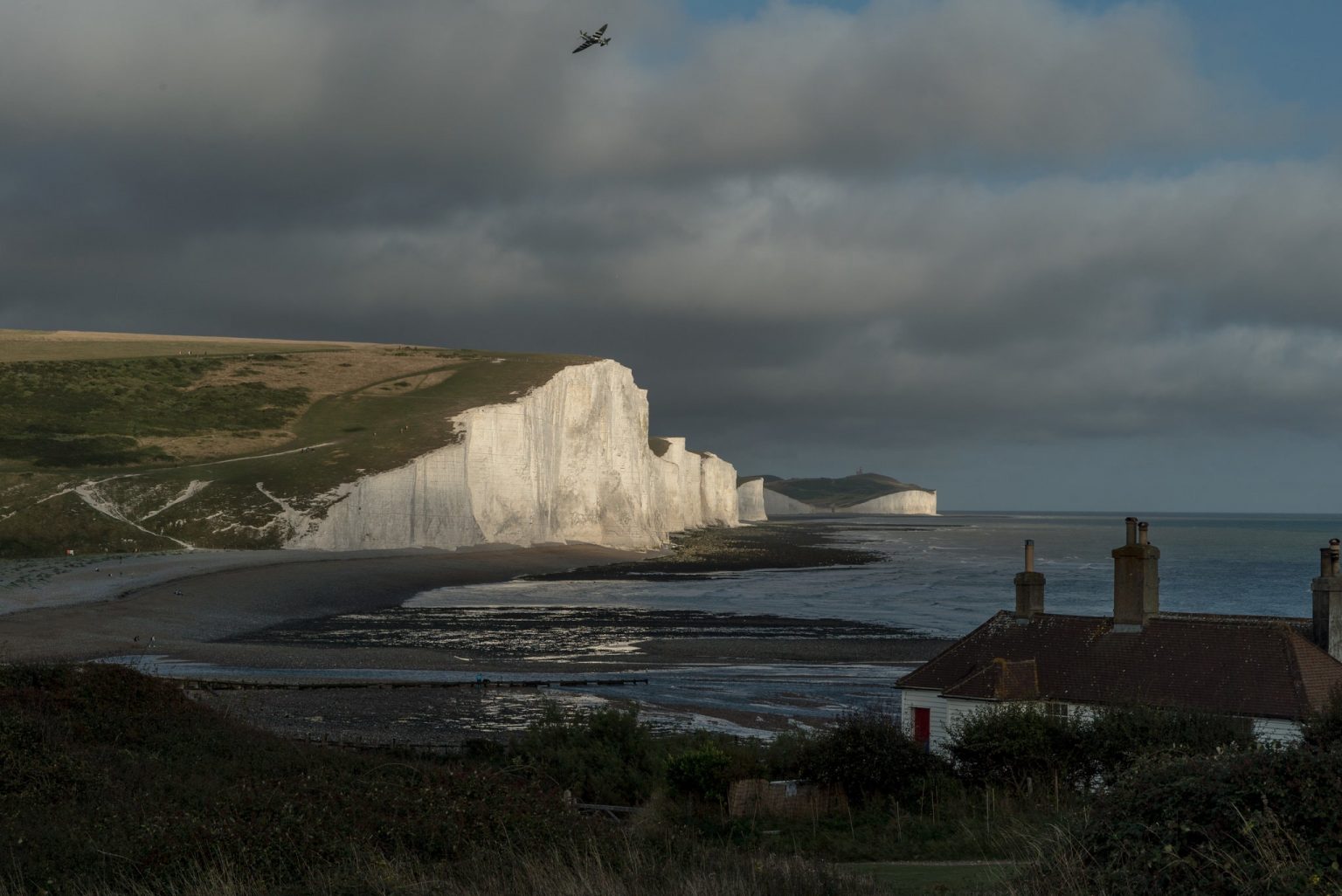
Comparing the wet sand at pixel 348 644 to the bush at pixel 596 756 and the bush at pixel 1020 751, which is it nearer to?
the bush at pixel 596 756

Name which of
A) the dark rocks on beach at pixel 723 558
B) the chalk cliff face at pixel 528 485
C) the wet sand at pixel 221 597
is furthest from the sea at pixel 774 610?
the chalk cliff face at pixel 528 485

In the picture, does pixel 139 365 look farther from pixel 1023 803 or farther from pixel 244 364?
pixel 1023 803

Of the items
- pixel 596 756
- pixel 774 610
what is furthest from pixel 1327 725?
pixel 774 610

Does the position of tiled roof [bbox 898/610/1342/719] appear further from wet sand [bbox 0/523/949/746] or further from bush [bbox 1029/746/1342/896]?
bush [bbox 1029/746/1342/896]

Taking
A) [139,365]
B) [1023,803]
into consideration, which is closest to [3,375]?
[139,365]

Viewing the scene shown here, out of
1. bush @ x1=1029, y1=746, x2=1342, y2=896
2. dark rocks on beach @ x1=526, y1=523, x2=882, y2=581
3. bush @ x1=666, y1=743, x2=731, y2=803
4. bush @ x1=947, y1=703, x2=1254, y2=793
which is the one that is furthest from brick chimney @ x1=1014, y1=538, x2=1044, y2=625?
dark rocks on beach @ x1=526, y1=523, x2=882, y2=581

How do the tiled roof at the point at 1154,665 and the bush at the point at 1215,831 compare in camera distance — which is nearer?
the bush at the point at 1215,831
